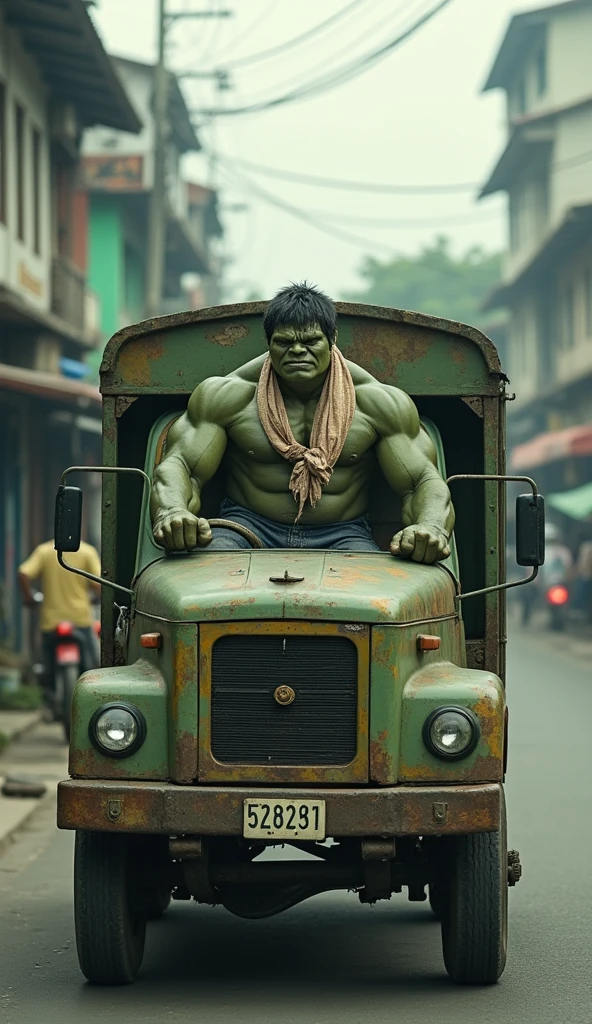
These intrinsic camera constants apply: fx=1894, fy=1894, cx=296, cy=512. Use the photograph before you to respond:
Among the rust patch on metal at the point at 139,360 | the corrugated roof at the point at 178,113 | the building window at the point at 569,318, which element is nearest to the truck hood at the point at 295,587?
the rust patch on metal at the point at 139,360

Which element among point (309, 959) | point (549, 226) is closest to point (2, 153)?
point (309, 959)

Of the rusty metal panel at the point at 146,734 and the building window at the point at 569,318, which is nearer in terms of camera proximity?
the rusty metal panel at the point at 146,734

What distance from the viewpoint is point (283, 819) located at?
6203 millimetres

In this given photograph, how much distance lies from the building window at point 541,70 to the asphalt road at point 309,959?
3724 cm

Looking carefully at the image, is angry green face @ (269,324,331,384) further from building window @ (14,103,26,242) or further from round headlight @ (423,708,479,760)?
building window @ (14,103,26,242)

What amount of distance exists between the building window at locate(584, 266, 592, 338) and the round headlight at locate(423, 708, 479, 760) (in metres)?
33.5

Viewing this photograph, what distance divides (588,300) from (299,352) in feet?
108

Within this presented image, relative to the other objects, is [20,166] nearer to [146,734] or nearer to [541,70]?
[146,734]

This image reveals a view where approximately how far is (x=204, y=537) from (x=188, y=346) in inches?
49.5

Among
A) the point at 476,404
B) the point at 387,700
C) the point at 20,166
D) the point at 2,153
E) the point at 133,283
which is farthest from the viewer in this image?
the point at 133,283

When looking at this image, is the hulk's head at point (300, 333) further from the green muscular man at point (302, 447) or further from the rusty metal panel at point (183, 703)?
the rusty metal panel at point (183, 703)

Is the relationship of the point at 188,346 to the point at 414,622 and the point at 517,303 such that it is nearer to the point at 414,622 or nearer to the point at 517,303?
the point at 414,622

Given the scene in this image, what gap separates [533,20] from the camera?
44.7 metres

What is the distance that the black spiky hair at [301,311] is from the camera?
735cm
